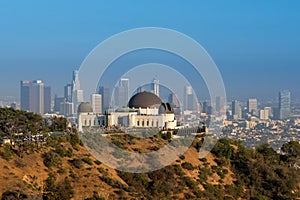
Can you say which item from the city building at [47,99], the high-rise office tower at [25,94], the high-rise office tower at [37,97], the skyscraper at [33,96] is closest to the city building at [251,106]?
the city building at [47,99]

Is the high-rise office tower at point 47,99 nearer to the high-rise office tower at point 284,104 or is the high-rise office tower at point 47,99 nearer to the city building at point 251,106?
the city building at point 251,106

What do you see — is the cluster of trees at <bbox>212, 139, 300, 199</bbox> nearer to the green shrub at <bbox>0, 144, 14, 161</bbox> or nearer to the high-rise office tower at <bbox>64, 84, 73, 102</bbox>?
the green shrub at <bbox>0, 144, 14, 161</bbox>

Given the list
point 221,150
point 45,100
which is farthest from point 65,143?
point 45,100

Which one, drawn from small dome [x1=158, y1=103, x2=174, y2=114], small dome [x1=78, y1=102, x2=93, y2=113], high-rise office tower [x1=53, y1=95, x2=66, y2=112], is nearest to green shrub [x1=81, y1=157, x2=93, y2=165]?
small dome [x1=158, y1=103, x2=174, y2=114]

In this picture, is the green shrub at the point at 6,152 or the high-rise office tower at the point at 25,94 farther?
the high-rise office tower at the point at 25,94

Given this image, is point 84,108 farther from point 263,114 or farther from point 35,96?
point 263,114

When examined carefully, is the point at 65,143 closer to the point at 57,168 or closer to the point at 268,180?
the point at 57,168

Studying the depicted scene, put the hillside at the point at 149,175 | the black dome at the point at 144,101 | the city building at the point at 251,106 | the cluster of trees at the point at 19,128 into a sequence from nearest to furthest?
the hillside at the point at 149,175, the cluster of trees at the point at 19,128, the black dome at the point at 144,101, the city building at the point at 251,106

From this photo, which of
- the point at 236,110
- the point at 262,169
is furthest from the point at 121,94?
the point at 236,110
